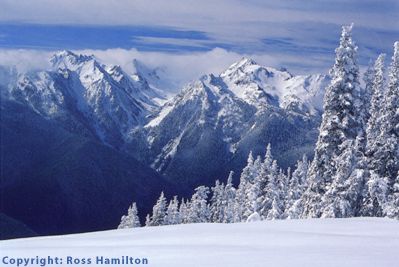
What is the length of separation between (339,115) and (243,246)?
16.9 metres

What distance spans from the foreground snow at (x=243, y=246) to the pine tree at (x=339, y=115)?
12.0 m

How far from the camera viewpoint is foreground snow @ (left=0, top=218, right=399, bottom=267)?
9.08 metres

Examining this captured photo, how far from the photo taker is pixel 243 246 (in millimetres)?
10711

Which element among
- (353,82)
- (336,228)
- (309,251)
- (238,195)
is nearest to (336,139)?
(353,82)

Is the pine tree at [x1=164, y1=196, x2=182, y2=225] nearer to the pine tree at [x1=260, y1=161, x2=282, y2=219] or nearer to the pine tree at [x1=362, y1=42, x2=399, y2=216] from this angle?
the pine tree at [x1=260, y1=161, x2=282, y2=219]

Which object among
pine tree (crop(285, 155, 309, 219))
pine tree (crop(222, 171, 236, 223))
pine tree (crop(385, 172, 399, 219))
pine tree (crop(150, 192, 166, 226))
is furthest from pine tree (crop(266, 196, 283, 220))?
pine tree (crop(150, 192, 166, 226))

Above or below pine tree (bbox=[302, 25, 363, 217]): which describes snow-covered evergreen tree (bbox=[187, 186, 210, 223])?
below

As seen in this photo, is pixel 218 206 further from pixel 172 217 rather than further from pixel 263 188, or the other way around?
pixel 263 188

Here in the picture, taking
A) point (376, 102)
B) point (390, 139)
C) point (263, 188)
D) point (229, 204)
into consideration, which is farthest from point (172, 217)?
point (390, 139)

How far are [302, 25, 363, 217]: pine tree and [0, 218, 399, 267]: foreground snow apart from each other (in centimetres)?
1203

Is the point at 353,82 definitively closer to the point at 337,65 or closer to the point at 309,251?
the point at 337,65

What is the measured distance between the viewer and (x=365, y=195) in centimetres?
2625

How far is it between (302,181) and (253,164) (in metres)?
7.98

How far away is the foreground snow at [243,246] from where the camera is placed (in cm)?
908
